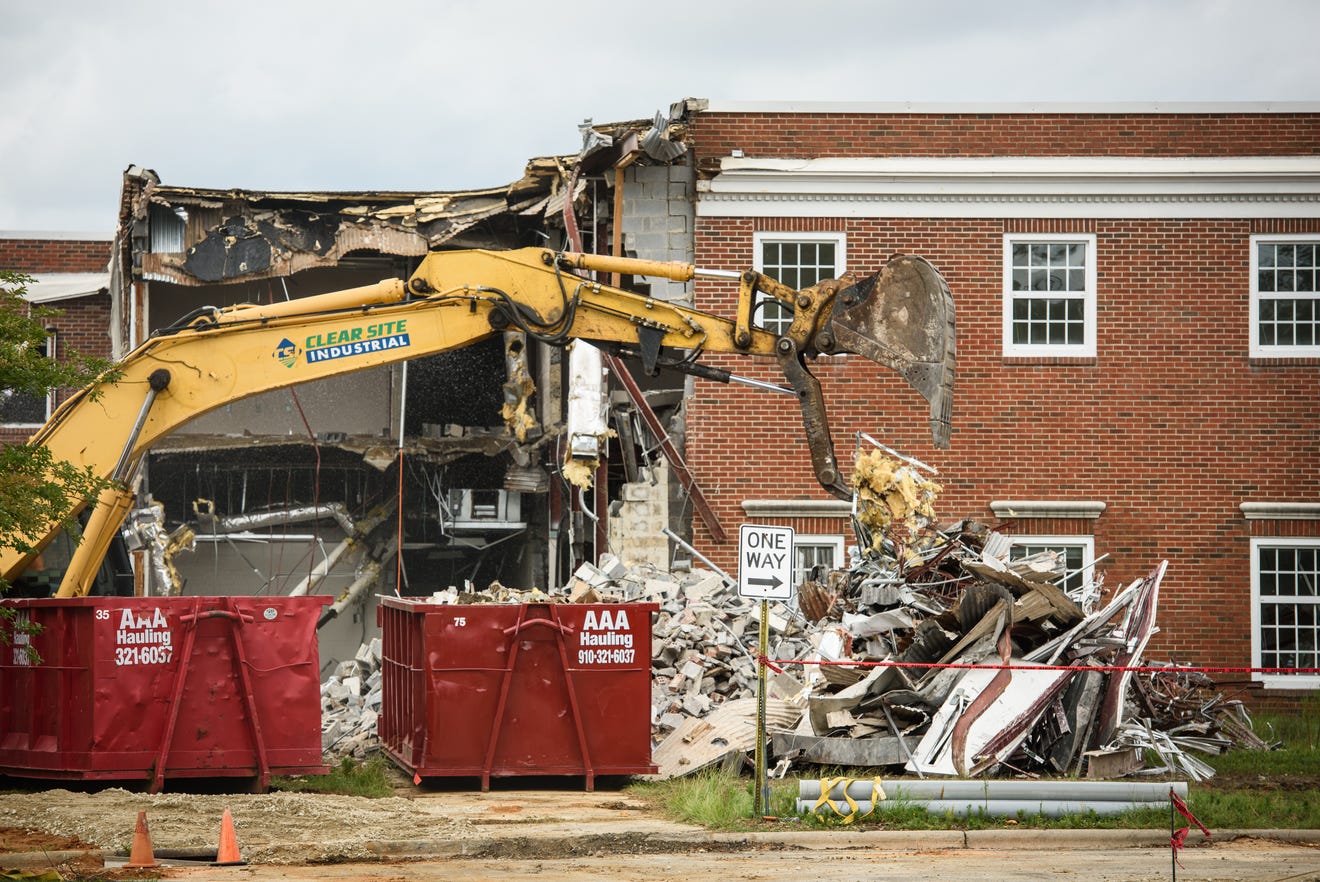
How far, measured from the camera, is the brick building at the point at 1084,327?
21.4m

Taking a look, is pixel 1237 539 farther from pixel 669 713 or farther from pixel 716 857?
pixel 716 857

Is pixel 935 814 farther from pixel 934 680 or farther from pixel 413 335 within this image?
pixel 413 335

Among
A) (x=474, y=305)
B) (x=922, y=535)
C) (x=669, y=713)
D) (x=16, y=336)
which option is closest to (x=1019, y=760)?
(x=669, y=713)

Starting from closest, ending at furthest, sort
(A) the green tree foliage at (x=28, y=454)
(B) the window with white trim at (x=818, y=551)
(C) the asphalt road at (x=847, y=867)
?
(C) the asphalt road at (x=847, y=867) → (A) the green tree foliage at (x=28, y=454) → (B) the window with white trim at (x=818, y=551)

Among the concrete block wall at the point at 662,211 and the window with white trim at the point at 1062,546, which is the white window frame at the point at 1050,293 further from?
the concrete block wall at the point at 662,211

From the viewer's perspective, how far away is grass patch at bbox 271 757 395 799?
43.8 feet

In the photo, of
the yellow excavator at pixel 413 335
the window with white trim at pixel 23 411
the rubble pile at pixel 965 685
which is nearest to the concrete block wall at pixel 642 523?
the rubble pile at pixel 965 685

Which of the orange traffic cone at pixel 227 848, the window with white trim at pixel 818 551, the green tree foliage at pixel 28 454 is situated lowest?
the orange traffic cone at pixel 227 848

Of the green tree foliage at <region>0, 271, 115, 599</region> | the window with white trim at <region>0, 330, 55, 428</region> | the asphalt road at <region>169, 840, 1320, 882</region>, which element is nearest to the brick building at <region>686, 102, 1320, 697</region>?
the asphalt road at <region>169, 840, 1320, 882</region>

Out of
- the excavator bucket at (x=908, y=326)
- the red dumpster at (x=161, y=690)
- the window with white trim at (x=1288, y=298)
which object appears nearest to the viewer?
the excavator bucket at (x=908, y=326)

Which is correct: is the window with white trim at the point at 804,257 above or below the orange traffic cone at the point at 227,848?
above

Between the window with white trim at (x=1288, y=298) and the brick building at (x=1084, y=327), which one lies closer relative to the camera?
the brick building at (x=1084, y=327)

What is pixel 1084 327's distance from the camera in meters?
21.8

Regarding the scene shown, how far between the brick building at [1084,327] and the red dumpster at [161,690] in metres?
9.01
